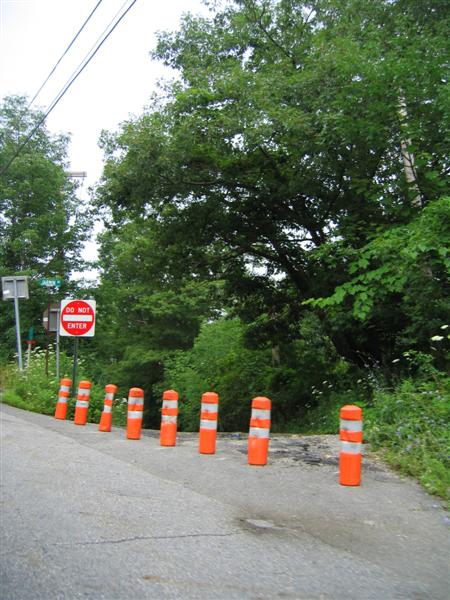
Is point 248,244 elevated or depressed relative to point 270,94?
depressed

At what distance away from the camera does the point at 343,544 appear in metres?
4.24

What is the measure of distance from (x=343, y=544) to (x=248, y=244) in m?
12.0

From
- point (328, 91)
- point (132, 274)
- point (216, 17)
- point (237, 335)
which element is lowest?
point (237, 335)

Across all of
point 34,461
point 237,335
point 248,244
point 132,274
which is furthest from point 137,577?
point 132,274

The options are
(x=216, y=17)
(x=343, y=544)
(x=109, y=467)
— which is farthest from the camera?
(x=216, y=17)

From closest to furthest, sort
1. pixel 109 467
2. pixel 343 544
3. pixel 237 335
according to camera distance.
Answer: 1. pixel 343 544
2. pixel 109 467
3. pixel 237 335

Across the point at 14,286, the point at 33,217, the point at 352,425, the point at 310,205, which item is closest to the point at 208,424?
the point at 352,425

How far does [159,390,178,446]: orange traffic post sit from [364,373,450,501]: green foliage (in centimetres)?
282

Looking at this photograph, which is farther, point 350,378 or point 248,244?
point 248,244

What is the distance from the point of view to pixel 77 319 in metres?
13.0

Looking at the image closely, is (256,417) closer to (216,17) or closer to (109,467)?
(109,467)

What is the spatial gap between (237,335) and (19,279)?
1043cm

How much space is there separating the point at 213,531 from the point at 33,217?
28178mm

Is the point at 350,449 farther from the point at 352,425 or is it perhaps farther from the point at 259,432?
the point at 259,432
